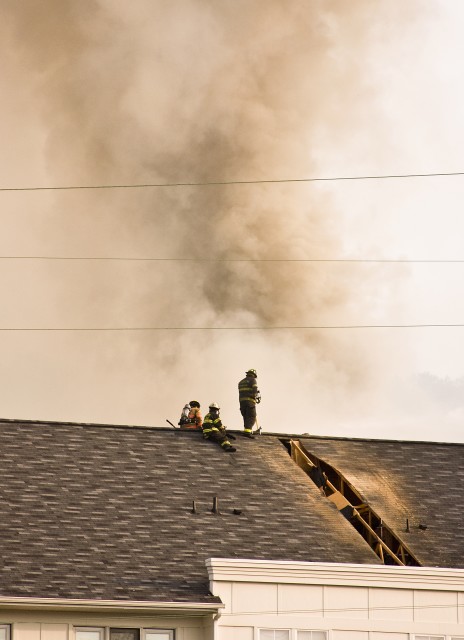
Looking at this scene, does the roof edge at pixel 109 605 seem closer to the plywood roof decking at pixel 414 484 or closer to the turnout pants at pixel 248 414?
the plywood roof decking at pixel 414 484

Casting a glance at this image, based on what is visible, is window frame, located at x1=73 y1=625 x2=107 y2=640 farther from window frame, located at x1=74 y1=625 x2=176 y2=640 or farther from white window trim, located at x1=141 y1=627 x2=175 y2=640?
white window trim, located at x1=141 y1=627 x2=175 y2=640

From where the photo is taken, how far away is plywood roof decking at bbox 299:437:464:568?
125ft

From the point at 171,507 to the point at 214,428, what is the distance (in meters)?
4.71

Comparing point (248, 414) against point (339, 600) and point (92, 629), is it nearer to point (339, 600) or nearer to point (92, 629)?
point (339, 600)

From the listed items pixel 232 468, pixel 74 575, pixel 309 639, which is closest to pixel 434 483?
pixel 232 468

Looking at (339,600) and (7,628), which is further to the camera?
(339,600)

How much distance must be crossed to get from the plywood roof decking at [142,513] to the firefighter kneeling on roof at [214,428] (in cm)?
26

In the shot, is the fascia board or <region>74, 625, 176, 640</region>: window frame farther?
the fascia board

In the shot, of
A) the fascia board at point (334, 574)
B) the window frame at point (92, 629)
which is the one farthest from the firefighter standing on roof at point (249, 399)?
the window frame at point (92, 629)

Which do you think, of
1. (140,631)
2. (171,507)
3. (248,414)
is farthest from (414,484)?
(140,631)

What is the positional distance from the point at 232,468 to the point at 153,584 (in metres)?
6.89

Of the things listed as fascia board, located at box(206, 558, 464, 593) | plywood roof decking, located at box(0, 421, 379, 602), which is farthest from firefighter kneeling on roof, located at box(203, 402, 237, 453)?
fascia board, located at box(206, 558, 464, 593)

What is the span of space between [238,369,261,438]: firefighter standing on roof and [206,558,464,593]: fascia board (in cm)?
857

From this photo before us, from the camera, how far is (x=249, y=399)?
42.8 meters
